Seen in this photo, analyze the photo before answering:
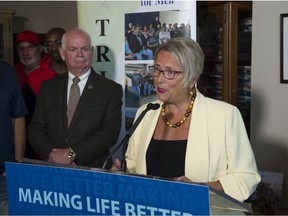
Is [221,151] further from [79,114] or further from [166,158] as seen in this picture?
[79,114]

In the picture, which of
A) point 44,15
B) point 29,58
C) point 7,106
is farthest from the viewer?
point 44,15

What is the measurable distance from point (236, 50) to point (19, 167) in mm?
2965

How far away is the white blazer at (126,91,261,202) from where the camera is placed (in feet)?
4.80

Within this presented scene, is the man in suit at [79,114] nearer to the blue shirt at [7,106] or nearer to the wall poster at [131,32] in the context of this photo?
the blue shirt at [7,106]

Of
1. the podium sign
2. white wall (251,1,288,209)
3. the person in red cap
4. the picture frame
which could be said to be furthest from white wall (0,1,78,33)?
the podium sign

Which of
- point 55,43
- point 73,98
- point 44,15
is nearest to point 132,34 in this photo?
point 55,43

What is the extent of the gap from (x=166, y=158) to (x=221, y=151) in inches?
8.3

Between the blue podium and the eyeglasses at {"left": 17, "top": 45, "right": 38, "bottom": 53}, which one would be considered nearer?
the blue podium

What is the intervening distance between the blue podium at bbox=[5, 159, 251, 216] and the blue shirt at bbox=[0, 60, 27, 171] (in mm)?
1131

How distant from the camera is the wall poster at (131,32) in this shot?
2.75 m

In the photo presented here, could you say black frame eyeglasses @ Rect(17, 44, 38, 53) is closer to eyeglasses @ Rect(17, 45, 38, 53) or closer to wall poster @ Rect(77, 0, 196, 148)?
eyeglasses @ Rect(17, 45, 38, 53)

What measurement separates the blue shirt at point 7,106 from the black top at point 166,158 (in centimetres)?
90

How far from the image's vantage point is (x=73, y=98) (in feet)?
7.64

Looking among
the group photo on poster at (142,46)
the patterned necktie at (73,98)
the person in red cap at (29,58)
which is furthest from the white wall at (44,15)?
the patterned necktie at (73,98)
